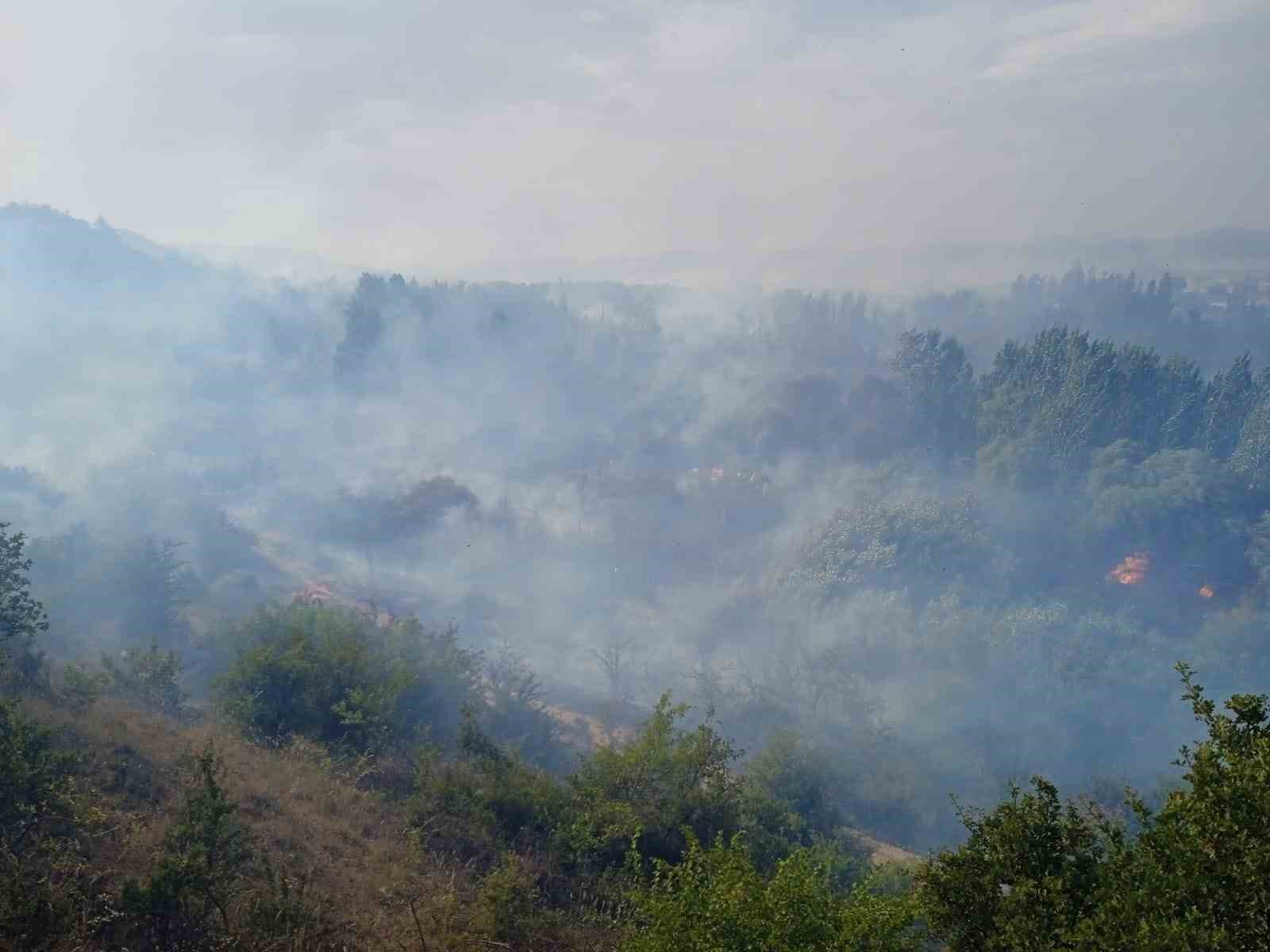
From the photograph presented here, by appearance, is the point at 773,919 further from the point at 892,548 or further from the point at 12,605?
the point at 892,548

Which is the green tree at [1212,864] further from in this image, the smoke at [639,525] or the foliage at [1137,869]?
the smoke at [639,525]

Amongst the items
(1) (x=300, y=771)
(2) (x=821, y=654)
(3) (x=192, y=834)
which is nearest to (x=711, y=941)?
(3) (x=192, y=834)

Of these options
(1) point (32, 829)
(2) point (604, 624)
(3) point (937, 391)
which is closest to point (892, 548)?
(2) point (604, 624)

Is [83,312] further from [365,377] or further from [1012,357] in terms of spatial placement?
[1012,357]

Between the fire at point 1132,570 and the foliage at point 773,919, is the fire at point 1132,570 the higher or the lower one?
the lower one

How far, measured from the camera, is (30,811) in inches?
367

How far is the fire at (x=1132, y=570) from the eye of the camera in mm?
60156

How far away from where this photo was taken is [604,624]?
184 feet

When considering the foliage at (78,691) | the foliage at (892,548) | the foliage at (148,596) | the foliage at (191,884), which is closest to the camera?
the foliage at (191,884)

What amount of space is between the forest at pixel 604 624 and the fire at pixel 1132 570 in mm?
281

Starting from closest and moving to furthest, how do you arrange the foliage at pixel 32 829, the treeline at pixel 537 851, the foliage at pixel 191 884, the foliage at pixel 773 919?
1. the treeline at pixel 537 851
2. the foliage at pixel 773 919
3. the foliage at pixel 32 829
4. the foliage at pixel 191 884

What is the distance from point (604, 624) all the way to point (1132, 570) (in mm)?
41911

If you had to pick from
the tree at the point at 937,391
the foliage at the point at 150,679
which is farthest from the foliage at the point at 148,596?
the tree at the point at 937,391

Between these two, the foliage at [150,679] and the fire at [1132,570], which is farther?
the fire at [1132,570]
